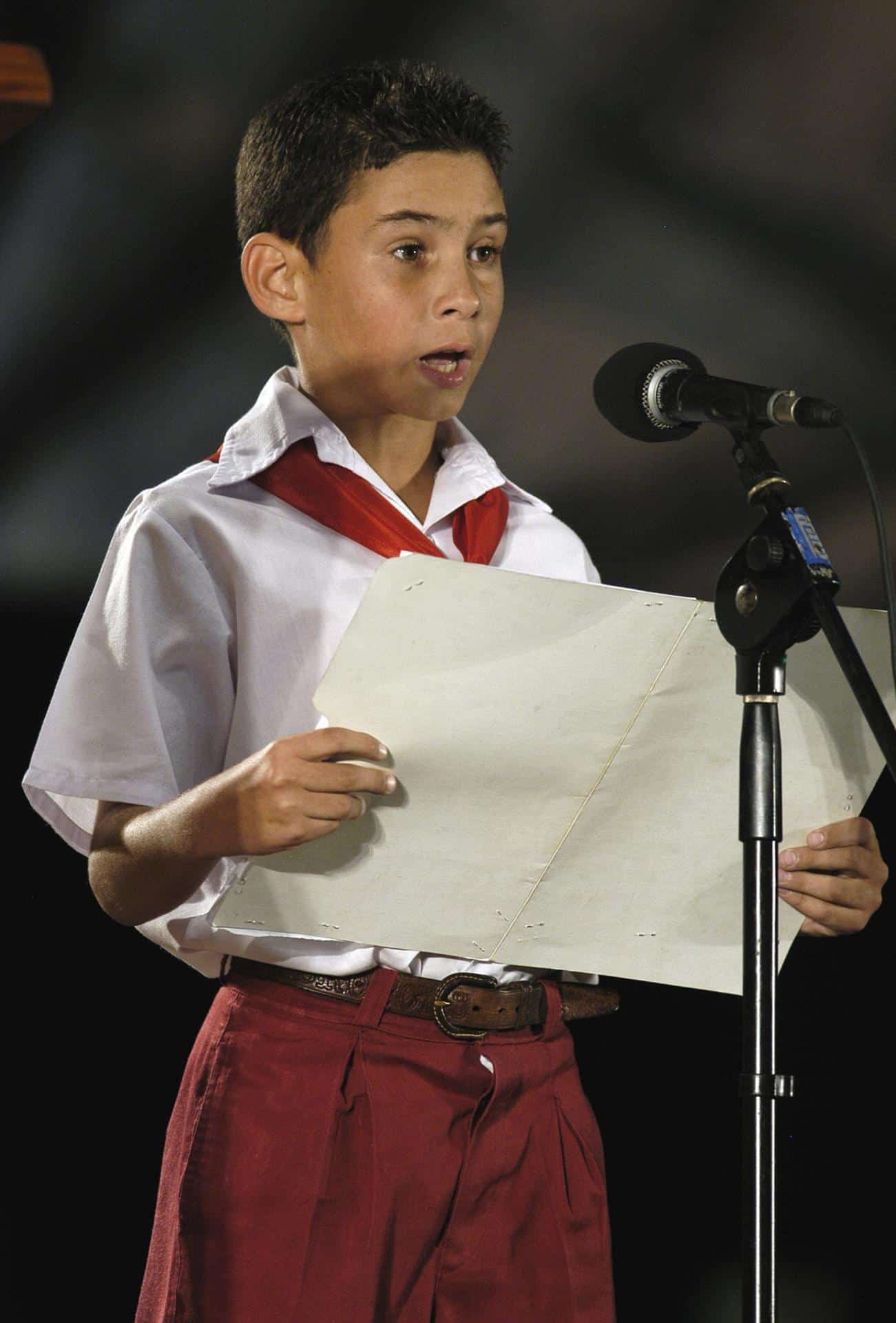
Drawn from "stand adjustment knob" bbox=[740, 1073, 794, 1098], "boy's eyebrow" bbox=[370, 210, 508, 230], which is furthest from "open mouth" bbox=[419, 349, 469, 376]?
"stand adjustment knob" bbox=[740, 1073, 794, 1098]

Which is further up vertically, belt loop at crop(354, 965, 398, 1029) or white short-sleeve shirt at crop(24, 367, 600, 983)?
white short-sleeve shirt at crop(24, 367, 600, 983)

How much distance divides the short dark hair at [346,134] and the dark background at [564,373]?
0.33m

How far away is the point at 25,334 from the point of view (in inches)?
63.6

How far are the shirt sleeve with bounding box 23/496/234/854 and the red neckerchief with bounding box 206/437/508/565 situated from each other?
11cm

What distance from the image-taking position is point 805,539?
2.86 ft

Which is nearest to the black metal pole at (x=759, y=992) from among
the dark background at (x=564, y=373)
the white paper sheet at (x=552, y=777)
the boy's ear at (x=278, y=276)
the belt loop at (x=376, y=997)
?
the white paper sheet at (x=552, y=777)

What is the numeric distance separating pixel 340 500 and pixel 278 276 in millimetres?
227

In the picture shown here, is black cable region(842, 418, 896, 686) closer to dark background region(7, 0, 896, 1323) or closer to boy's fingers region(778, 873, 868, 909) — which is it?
boy's fingers region(778, 873, 868, 909)

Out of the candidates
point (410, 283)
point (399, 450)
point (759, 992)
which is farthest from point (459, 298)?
point (759, 992)

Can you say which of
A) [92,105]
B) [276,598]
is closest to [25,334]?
[92,105]

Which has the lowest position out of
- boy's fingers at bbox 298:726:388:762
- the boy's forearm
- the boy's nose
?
the boy's forearm

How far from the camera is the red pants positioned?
1.09 meters

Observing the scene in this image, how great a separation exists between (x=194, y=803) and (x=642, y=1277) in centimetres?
109

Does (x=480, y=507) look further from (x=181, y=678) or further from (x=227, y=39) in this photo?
(x=227, y=39)
